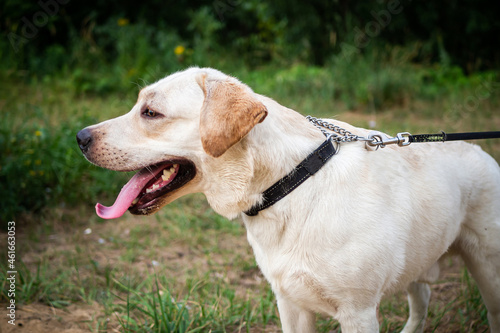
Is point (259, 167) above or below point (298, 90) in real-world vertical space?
above

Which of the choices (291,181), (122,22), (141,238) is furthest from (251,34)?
(291,181)

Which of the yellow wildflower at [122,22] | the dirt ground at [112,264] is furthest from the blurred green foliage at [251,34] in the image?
the dirt ground at [112,264]

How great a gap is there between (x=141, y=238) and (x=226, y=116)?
261 cm

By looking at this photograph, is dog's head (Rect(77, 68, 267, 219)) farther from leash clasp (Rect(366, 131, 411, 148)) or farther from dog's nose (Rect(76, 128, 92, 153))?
leash clasp (Rect(366, 131, 411, 148))

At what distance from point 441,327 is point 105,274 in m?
2.34

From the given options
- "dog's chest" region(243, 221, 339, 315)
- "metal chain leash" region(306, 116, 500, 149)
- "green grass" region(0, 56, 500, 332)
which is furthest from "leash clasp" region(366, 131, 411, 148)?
"green grass" region(0, 56, 500, 332)

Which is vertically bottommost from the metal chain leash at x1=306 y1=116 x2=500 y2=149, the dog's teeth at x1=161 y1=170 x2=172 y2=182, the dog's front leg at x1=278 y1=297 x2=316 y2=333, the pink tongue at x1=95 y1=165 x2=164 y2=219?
the dog's front leg at x1=278 y1=297 x2=316 y2=333

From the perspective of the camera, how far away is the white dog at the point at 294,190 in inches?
76.5

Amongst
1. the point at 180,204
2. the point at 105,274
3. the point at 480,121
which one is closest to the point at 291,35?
the point at 480,121

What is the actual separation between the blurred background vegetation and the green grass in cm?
5

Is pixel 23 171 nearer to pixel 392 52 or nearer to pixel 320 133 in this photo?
→ pixel 320 133

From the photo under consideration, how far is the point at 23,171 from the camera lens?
416cm

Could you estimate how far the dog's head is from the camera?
200 centimetres

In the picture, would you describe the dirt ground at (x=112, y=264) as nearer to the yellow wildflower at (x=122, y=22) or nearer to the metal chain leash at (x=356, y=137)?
the metal chain leash at (x=356, y=137)
